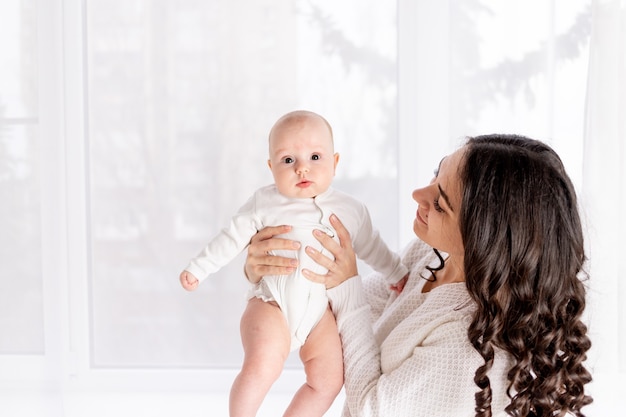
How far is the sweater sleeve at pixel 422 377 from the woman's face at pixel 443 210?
0.15 m

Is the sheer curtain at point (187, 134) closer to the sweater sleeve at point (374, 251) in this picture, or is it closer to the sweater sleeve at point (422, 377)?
the sweater sleeve at point (374, 251)

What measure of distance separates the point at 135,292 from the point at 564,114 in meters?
1.73

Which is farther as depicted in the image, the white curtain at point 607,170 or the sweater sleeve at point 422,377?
the white curtain at point 607,170

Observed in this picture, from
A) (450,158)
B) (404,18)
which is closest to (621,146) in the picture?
(404,18)

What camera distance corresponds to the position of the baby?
1548mm

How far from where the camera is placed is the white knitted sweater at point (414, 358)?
143cm

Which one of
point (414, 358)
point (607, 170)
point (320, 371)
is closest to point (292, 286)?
point (320, 371)

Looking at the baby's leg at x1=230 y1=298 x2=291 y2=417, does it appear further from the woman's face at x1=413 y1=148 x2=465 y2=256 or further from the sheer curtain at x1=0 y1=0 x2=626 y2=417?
the sheer curtain at x1=0 y1=0 x2=626 y2=417

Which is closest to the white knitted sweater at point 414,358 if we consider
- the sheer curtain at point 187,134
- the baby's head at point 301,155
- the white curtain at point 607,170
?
the baby's head at point 301,155

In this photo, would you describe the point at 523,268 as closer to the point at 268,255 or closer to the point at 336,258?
the point at 336,258

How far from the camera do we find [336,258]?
5.31ft

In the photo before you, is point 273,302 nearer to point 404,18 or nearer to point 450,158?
point 450,158

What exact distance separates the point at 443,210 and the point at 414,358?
0.31m

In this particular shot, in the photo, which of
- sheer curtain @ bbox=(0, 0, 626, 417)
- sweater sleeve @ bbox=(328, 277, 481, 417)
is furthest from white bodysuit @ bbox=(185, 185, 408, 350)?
sheer curtain @ bbox=(0, 0, 626, 417)
